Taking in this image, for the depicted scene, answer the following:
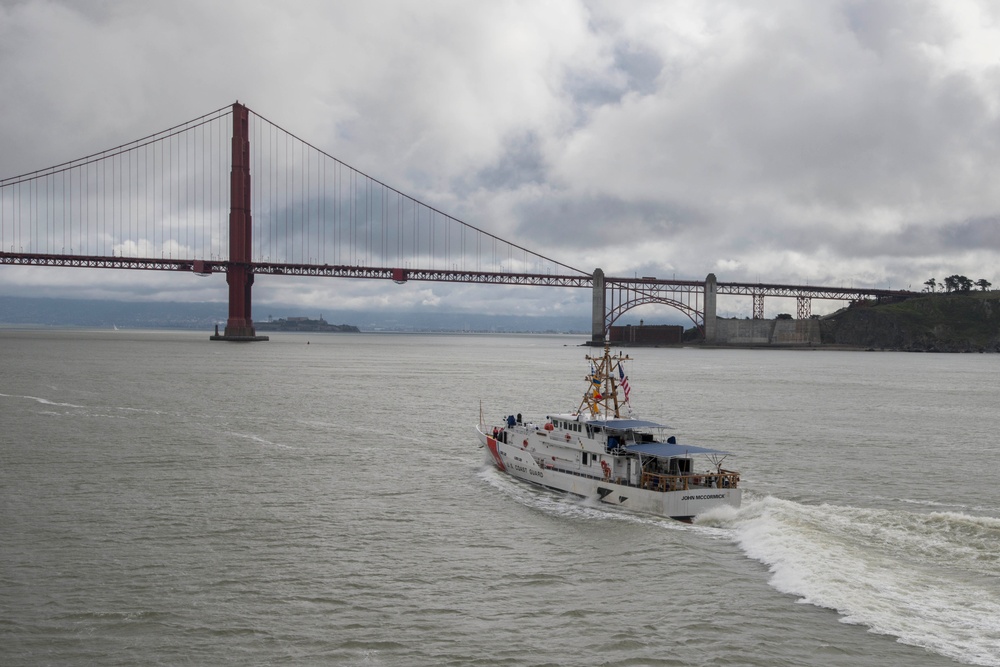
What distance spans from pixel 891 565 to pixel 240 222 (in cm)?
15403

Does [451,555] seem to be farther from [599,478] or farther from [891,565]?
[891,565]

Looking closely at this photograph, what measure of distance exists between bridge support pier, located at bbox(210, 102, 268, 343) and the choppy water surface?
382 feet

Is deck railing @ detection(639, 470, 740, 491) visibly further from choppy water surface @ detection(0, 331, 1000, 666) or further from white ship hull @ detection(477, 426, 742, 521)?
choppy water surface @ detection(0, 331, 1000, 666)

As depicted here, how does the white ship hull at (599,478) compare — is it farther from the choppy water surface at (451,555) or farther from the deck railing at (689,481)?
the choppy water surface at (451,555)

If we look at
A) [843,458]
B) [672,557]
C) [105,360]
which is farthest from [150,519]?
[105,360]

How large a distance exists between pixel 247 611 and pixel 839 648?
1241 centimetres

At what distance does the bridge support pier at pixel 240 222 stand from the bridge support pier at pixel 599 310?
265ft

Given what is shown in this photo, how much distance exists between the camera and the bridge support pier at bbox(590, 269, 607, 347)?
19200 cm

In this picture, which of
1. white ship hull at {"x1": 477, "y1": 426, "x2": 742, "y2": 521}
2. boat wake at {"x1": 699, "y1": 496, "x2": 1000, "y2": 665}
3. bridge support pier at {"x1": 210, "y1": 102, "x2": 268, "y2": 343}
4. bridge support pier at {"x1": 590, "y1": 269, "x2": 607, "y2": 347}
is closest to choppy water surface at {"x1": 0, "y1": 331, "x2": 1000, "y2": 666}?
boat wake at {"x1": 699, "y1": 496, "x2": 1000, "y2": 665}

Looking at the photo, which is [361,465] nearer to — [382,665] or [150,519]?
[150,519]

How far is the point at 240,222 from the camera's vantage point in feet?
521

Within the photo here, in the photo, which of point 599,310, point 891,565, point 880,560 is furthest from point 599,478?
point 599,310

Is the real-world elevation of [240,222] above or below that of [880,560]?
above

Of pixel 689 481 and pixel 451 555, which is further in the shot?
pixel 689 481
